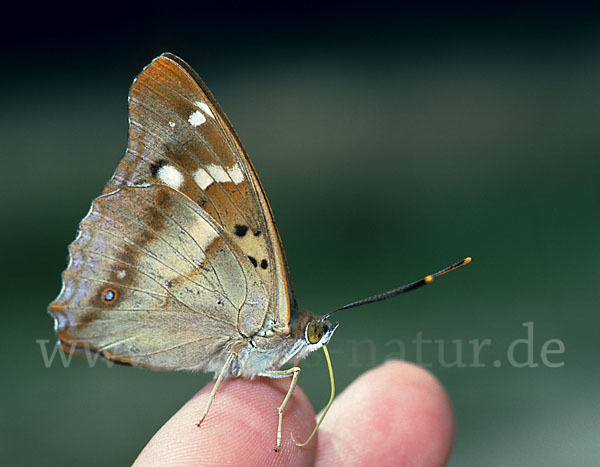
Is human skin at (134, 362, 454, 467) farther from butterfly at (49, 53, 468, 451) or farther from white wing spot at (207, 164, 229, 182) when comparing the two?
white wing spot at (207, 164, 229, 182)

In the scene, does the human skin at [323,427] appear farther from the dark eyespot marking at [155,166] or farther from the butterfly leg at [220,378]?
the dark eyespot marking at [155,166]

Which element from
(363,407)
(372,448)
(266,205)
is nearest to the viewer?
(266,205)

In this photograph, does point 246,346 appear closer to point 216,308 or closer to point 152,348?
point 216,308

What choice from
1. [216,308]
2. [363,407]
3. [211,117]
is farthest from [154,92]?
[363,407]

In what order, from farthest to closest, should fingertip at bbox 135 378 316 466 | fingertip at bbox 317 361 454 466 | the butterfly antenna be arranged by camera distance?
1. fingertip at bbox 317 361 454 466
2. fingertip at bbox 135 378 316 466
3. the butterfly antenna

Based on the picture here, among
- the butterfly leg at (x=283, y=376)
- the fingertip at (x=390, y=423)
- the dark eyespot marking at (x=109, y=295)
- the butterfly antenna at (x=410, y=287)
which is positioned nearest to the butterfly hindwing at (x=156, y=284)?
the dark eyespot marking at (x=109, y=295)

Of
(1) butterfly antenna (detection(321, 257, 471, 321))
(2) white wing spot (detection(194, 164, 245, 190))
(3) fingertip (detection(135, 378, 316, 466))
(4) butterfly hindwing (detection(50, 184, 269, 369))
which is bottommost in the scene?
(3) fingertip (detection(135, 378, 316, 466))

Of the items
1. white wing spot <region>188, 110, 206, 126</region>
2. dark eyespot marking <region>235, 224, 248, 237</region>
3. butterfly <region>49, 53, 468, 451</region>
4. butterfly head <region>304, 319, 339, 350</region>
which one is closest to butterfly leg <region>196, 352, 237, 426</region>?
butterfly <region>49, 53, 468, 451</region>
